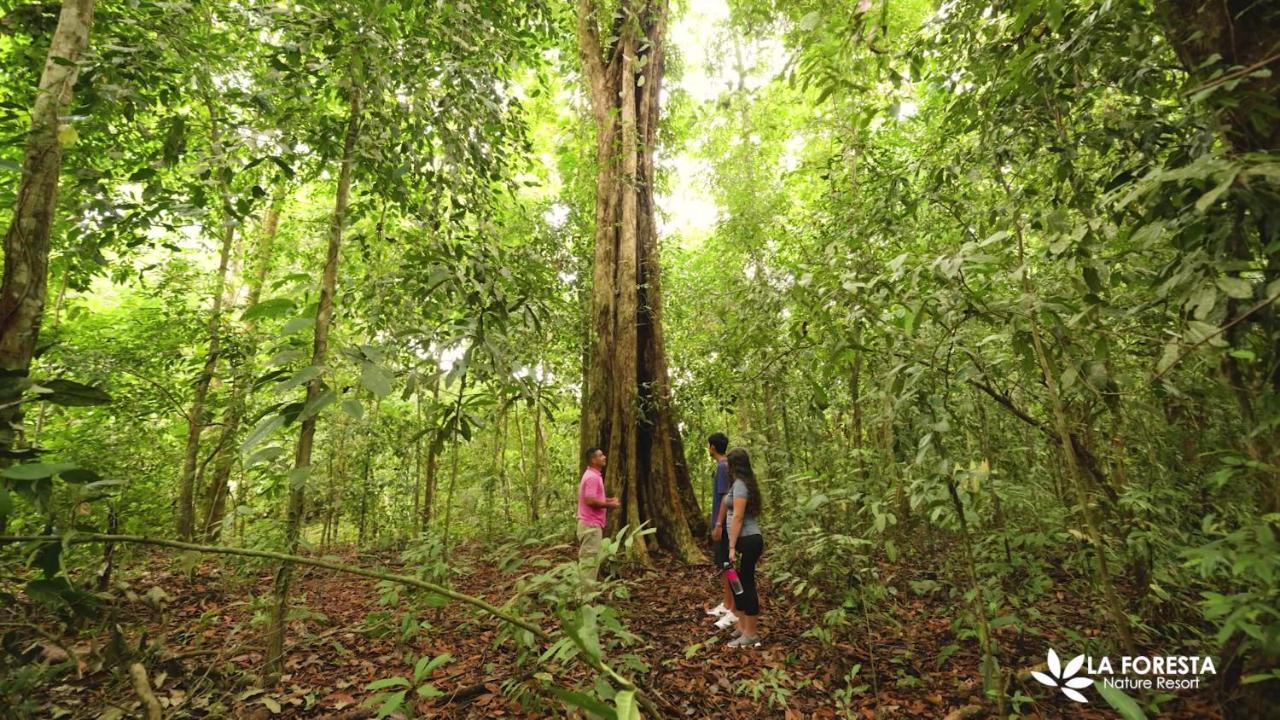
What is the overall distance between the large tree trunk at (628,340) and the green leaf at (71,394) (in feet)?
17.1

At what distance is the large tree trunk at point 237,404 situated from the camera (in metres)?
4.86

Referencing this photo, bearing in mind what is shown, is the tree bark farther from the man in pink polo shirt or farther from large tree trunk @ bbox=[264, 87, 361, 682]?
the man in pink polo shirt

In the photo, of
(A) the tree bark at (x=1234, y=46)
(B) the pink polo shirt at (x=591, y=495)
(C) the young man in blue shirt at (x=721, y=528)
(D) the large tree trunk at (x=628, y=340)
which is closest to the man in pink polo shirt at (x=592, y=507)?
(B) the pink polo shirt at (x=591, y=495)

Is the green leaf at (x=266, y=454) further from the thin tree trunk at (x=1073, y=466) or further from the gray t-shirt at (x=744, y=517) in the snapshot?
the gray t-shirt at (x=744, y=517)

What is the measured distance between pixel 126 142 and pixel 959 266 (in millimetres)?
4985

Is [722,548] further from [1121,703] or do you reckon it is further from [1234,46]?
[1234,46]

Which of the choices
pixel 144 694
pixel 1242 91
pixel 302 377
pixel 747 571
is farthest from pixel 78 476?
pixel 747 571

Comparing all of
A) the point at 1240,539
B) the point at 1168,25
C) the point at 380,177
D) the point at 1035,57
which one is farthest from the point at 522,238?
the point at 1240,539

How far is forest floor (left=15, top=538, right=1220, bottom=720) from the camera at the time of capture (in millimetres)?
2852

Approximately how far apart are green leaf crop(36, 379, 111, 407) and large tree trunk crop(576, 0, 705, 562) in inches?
205

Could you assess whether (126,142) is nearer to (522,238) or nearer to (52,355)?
(52,355)

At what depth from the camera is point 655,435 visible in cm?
691

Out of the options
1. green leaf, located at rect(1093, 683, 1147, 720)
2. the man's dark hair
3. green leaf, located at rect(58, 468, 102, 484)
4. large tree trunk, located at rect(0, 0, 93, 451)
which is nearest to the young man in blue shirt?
the man's dark hair

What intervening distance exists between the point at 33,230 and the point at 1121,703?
147 inches
